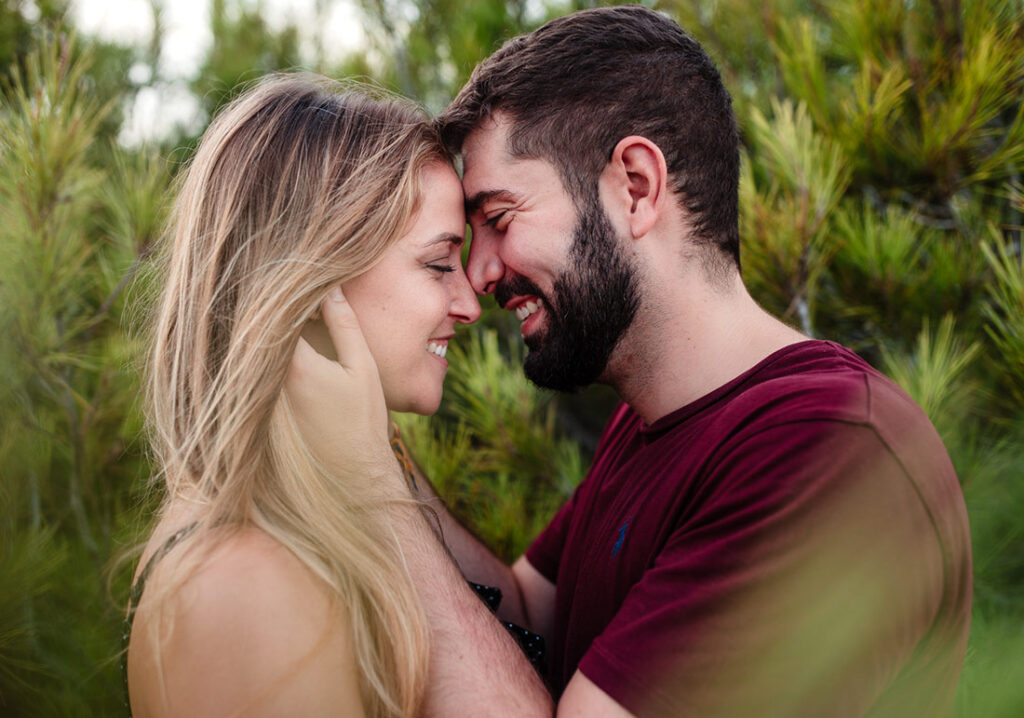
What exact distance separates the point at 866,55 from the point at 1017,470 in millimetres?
1632

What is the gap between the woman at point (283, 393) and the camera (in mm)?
1206

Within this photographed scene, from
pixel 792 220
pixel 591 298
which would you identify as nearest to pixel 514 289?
pixel 591 298

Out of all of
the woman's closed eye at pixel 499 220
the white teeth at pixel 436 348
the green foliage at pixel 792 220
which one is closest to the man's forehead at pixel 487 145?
the woman's closed eye at pixel 499 220

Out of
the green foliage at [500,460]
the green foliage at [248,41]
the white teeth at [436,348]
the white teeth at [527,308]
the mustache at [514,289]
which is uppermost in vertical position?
the green foliage at [248,41]

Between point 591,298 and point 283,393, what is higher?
point 591,298

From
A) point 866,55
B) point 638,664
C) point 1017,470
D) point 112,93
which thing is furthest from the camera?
point 112,93

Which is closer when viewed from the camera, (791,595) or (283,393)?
(791,595)

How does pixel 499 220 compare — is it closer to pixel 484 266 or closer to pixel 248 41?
pixel 484 266

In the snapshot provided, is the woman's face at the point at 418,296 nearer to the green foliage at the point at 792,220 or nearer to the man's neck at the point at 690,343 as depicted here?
the man's neck at the point at 690,343

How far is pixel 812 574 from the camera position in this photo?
1131 mm

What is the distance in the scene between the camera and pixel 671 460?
1.51 m

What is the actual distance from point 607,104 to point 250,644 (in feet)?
4.33

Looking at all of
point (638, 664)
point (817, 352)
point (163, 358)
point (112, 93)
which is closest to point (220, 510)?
point (163, 358)

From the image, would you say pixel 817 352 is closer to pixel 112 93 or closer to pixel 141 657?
pixel 141 657
